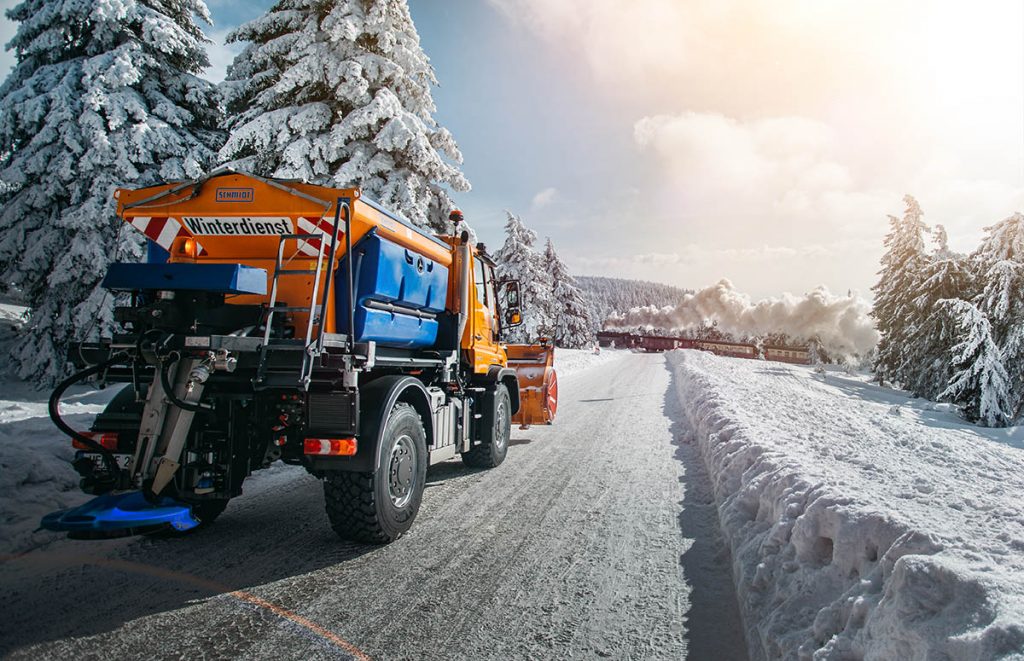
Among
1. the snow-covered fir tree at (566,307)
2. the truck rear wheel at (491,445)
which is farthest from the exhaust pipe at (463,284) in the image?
the snow-covered fir tree at (566,307)

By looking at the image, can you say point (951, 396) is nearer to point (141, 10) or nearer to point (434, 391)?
point (434, 391)

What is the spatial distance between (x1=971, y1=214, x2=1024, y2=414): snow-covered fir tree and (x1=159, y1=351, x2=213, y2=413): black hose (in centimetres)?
2725

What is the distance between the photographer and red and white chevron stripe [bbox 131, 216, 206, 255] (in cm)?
491

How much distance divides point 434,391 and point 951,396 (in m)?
25.6

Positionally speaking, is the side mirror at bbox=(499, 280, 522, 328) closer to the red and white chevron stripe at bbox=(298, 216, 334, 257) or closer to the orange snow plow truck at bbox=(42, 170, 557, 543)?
the orange snow plow truck at bbox=(42, 170, 557, 543)

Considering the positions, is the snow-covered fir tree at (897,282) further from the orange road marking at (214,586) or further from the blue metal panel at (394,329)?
the orange road marking at (214,586)

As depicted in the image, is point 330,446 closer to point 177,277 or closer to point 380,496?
point 380,496

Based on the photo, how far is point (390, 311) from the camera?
5.34m

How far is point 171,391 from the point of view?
3.86 metres

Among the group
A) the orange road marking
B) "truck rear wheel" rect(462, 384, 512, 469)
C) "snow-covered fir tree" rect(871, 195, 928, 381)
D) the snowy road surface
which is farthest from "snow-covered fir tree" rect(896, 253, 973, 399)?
the orange road marking

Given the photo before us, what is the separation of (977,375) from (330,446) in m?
25.8

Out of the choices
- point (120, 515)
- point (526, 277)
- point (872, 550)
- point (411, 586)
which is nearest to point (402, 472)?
point (411, 586)

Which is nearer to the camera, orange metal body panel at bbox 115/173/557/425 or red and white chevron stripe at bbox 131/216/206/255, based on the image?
orange metal body panel at bbox 115/173/557/425

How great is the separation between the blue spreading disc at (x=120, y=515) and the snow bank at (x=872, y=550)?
12.7 feet
